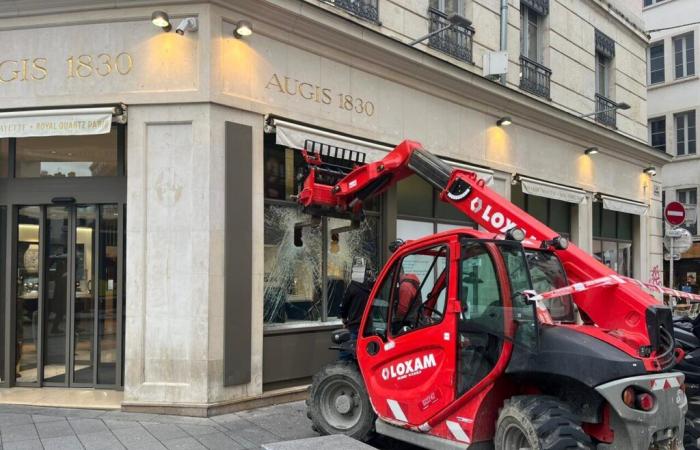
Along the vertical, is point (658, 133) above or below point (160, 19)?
above

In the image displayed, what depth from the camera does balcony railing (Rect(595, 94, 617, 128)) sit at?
15992 millimetres

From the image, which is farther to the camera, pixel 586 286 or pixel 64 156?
pixel 64 156

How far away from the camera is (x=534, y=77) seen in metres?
13.6

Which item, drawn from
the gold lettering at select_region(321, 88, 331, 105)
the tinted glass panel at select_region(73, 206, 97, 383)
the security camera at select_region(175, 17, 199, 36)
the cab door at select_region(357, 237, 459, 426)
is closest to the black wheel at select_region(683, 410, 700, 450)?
the cab door at select_region(357, 237, 459, 426)

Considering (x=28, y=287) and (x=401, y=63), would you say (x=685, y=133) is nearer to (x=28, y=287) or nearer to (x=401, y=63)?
(x=401, y=63)

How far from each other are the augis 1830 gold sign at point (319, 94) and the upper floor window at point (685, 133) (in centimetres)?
2251

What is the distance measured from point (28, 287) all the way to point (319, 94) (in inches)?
196

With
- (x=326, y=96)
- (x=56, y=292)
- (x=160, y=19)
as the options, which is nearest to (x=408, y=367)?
(x=326, y=96)

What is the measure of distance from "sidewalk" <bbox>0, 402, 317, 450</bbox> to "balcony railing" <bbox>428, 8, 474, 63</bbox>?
23.7 ft

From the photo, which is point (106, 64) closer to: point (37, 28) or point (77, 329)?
point (37, 28)

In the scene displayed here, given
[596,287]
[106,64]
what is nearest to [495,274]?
[596,287]

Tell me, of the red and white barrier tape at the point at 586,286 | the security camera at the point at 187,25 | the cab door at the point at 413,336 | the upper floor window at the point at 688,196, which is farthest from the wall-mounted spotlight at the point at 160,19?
the upper floor window at the point at 688,196

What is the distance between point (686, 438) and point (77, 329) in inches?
293

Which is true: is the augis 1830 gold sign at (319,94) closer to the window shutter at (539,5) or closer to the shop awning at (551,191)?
the shop awning at (551,191)
